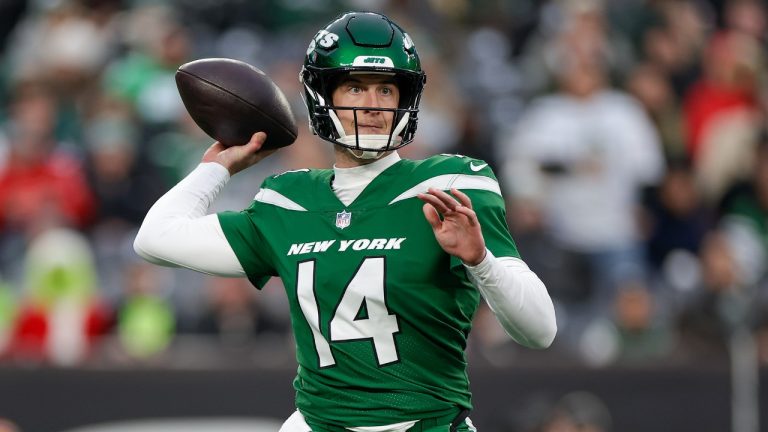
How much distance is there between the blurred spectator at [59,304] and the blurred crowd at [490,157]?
0.02 m

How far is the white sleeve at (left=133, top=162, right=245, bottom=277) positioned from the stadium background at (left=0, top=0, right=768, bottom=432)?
3179 millimetres

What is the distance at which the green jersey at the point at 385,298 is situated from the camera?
4.16 m

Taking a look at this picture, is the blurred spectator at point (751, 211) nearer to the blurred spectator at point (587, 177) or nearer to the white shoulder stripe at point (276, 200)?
the blurred spectator at point (587, 177)

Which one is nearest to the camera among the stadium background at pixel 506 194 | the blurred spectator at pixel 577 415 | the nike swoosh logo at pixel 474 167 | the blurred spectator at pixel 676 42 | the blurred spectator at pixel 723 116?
the nike swoosh logo at pixel 474 167

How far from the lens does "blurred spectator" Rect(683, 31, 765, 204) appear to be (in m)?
10.5

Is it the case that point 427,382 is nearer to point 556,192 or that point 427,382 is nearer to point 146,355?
point 146,355

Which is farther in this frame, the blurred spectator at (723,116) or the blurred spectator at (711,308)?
the blurred spectator at (723,116)

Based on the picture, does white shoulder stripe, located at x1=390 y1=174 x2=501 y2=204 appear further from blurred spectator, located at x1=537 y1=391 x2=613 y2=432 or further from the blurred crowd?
the blurred crowd

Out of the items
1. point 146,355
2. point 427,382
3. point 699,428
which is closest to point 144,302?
point 146,355

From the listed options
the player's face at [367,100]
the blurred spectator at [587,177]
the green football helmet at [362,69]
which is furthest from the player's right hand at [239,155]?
the blurred spectator at [587,177]

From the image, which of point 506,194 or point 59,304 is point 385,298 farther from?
point 506,194

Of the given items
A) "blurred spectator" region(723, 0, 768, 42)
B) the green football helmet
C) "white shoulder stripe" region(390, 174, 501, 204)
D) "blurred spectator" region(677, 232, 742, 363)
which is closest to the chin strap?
the green football helmet

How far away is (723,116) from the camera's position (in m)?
10.9

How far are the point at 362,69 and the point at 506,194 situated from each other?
18.8 feet
